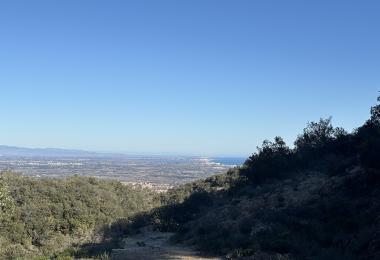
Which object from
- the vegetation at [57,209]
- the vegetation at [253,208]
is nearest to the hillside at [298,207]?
the vegetation at [253,208]

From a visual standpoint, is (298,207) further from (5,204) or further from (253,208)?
(5,204)

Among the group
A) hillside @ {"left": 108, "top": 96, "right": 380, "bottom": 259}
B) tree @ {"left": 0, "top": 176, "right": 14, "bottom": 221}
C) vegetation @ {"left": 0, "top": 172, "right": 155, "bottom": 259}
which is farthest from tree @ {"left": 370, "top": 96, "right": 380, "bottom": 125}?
tree @ {"left": 0, "top": 176, "right": 14, "bottom": 221}

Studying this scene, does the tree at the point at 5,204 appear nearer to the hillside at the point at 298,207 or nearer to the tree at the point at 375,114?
the hillside at the point at 298,207

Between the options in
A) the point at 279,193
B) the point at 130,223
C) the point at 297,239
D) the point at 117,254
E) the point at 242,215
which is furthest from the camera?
the point at 130,223

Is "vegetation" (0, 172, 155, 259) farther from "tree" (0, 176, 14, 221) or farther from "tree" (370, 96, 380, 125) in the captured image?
"tree" (370, 96, 380, 125)

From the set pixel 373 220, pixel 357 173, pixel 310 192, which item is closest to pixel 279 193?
pixel 310 192

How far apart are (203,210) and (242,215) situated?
735cm

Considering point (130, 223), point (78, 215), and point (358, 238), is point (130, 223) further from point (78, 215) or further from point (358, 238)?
point (358, 238)

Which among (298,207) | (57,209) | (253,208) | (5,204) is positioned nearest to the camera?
(298,207)

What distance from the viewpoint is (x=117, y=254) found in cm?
1817

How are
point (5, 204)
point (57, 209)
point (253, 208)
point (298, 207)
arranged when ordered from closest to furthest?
point (298, 207), point (253, 208), point (5, 204), point (57, 209)

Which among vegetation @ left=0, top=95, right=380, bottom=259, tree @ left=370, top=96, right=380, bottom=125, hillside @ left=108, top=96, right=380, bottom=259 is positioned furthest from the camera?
tree @ left=370, top=96, right=380, bottom=125

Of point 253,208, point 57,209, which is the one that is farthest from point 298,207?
point 57,209

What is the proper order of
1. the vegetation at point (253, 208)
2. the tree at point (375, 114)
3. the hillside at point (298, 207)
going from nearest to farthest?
the hillside at point (298, 207), the vegetation at point (253, 208), the tree at point (375, 114)
